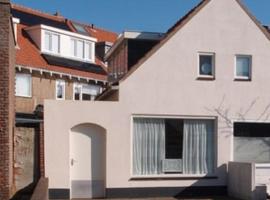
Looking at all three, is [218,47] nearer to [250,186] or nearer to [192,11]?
[192,11]

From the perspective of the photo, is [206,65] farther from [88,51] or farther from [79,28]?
[79,28]

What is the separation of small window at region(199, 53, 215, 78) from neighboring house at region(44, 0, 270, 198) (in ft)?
0.11

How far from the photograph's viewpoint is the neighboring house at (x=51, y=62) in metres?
31.4

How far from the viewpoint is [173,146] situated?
19.3 meters

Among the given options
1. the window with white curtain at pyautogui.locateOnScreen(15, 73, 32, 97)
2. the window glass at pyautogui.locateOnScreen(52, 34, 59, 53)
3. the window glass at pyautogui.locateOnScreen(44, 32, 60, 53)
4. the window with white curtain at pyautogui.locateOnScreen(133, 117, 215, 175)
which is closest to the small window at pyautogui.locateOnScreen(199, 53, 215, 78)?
the window with white curtain at pyautogui.locateOnScreen(133, 117, 215, 175)

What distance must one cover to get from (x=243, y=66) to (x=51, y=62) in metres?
16.1

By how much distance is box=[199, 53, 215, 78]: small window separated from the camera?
19641 mm

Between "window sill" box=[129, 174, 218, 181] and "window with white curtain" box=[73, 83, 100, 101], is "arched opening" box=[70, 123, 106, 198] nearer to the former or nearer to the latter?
"window sill" box=[129, 174, 218, 181]

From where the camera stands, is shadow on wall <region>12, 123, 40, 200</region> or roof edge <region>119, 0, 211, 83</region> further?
roof edge <region>119, 0, 211, 83</region>

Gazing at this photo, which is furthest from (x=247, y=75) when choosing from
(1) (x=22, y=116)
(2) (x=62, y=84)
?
(2) (x=62, y=84)

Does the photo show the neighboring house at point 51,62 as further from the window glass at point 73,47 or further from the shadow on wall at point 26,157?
the shadow on wall at point 26,157

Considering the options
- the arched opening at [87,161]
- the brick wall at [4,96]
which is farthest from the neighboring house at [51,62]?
the brick wall at [4,96]

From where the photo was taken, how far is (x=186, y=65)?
19.4 meters

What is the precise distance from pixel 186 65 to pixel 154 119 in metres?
2.11
